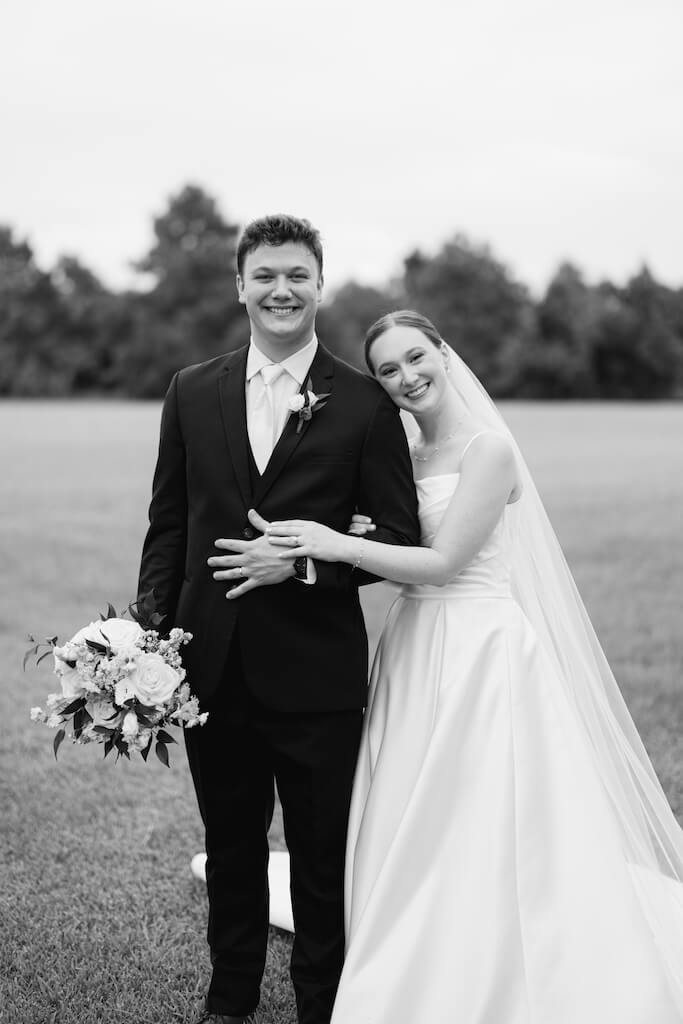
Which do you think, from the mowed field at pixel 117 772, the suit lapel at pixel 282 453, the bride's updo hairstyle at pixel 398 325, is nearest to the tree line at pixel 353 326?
the mowed field at pixel 117 772

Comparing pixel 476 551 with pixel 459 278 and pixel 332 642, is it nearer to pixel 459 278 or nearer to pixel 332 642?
pixel 332 642

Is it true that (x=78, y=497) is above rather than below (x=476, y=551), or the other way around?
below

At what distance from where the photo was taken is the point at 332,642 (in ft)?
10.9

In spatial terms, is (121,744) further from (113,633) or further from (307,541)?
(307,541)

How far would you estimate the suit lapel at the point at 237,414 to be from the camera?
3275 millimetres

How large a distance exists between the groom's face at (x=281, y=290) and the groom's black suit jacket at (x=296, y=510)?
6.6 inches

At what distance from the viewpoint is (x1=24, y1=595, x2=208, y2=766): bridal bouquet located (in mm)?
3057

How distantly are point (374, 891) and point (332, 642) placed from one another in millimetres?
793

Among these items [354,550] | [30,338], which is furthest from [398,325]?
[30,338]

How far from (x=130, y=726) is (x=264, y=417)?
1072 mm

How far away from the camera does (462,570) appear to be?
11.6 ft

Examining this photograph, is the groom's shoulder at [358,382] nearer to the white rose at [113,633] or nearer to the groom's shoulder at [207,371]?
the groom's shoulder at [207,371]

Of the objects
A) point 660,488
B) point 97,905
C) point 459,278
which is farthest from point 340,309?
point 97,905

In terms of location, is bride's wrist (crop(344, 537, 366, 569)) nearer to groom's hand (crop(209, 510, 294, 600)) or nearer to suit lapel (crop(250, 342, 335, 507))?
groom's hand (crop(209, 510, 294, 600))
